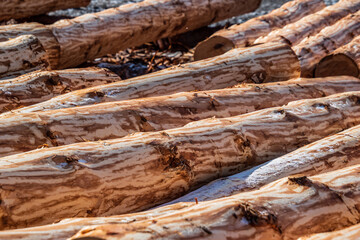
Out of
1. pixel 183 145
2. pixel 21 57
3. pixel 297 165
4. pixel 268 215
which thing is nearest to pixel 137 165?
pixel 183 145

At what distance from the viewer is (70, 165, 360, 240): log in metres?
2.02

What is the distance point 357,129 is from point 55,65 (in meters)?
3.42

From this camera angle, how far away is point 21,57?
4.58 metres

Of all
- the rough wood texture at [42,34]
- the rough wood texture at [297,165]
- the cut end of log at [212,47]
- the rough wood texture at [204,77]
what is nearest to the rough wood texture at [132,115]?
the rough wood texture at [204,77]

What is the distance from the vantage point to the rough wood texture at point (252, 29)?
5.66 meters

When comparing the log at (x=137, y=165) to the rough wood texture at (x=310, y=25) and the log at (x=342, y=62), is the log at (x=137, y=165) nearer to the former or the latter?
the log at (x=342, y=62)

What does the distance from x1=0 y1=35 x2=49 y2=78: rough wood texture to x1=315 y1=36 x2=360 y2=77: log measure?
2.91m

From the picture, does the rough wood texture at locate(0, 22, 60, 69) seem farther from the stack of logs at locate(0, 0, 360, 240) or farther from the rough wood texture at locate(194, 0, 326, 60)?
the rough wood texture at locate(194, 0, 326, 60)

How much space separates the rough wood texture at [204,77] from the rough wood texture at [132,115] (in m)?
0.35

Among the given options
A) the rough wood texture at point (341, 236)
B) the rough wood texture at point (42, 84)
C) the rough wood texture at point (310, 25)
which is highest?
the rough wood texture at point (341, 236)

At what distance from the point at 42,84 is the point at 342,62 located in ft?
10.1

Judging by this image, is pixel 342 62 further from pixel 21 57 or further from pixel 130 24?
pixel 21 57

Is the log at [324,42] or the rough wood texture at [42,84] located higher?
the rough wood texture at [42,84]

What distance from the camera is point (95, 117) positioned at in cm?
332
